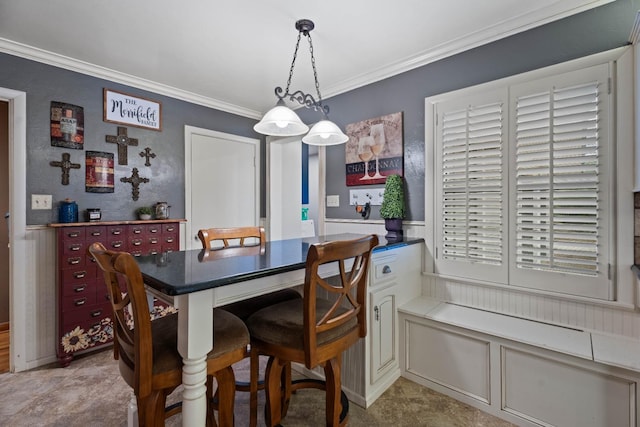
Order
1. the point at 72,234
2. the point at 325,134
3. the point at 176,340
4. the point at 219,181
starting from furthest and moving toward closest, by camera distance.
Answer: the point at 219,181 < the point at 72,234 < the point at 325,134 < the point at 176,340

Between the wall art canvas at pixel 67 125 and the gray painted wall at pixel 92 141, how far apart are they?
1.4 inches

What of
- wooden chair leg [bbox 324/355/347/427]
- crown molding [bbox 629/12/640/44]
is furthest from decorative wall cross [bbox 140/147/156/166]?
crown molding [bbox 629/12/640/44]

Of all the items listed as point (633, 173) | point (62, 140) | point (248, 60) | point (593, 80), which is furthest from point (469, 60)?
point (62, 140)

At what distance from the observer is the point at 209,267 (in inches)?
50.3

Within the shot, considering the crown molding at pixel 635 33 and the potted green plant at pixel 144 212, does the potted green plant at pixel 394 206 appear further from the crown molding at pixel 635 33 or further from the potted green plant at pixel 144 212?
the potted green plant at pixel 144 212

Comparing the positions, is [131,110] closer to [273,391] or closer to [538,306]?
[273,391]

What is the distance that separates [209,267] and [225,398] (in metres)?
0.54

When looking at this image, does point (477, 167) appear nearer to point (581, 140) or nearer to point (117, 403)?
point (581, 140)

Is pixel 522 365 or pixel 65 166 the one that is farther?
pixel 65 166

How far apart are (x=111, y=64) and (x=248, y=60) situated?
1209 mm

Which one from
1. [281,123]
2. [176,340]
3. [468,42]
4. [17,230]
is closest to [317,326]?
[176,340]

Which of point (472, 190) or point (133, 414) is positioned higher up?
point (472, 190)

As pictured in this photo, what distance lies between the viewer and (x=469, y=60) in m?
2.25

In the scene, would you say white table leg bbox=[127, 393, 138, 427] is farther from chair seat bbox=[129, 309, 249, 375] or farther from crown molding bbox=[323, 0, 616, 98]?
crown molding bbox=[323, 0, 616, 98]
